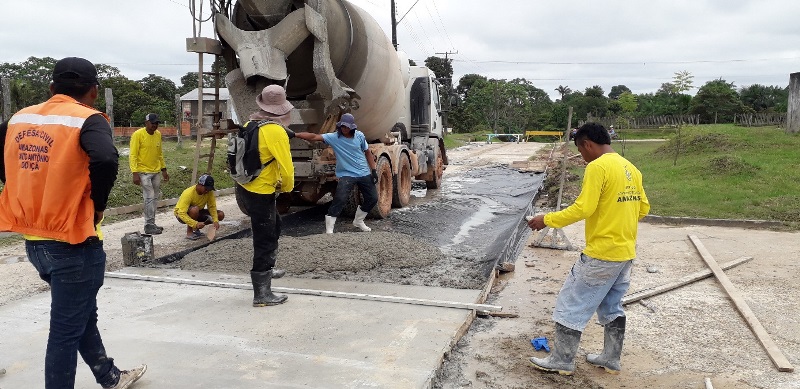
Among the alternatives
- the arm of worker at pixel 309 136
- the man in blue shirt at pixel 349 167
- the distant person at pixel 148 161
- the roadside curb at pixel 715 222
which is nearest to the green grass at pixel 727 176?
the roadside curb at pixel 715 222

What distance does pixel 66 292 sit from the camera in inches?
117

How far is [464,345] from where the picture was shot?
4418 mm

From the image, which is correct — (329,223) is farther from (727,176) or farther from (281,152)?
(727,176)

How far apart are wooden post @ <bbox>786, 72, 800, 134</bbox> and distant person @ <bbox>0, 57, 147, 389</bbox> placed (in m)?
21.7

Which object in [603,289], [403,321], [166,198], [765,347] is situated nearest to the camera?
[603,289]

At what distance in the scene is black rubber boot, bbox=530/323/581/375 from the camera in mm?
3943

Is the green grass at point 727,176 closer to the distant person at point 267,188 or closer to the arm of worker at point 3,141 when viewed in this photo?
the distant person at point 267,188

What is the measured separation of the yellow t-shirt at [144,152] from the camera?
27.2ft

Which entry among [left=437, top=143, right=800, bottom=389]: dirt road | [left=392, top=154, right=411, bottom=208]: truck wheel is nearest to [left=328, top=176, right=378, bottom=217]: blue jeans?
[left=392, top=154, right=411, bottom=208]: truck wheel

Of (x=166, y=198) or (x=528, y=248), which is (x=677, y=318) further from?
(x=166, y=198)

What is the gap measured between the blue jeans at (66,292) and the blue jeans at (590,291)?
112 inches

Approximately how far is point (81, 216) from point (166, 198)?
9.99m

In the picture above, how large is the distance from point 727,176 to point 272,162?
11947 millimetres

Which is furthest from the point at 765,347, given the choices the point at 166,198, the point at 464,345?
the point at 166,198
